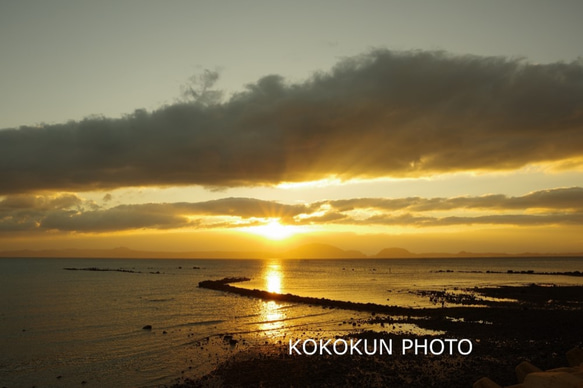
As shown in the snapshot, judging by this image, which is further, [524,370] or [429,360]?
[429,360]

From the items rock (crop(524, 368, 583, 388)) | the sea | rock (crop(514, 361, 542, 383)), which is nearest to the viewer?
rock (crop(524, 368, 583, 388))

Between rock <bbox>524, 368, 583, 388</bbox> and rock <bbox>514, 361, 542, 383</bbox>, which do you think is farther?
rock <bbox>514, 361, 542, 383</bbox>

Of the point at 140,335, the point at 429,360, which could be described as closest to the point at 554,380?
the point at 429,360

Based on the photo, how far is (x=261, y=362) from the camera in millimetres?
24312

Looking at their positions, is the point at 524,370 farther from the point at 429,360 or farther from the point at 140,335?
the point at 140,335

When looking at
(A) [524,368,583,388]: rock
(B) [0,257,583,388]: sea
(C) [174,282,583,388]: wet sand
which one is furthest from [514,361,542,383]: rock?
(B) [0,257,583,388]: sea

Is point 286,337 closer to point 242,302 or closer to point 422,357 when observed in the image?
point 422,357

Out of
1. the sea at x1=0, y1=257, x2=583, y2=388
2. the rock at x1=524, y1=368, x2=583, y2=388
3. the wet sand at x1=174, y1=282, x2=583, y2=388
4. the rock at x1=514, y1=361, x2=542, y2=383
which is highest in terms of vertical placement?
the rock at x1=524, y1=368, x2=583, y2=388

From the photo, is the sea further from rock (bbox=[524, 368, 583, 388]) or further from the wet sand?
rock (bbox=[524, 368, 583, 388])

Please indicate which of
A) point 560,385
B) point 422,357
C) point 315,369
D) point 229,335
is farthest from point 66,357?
point 560,385

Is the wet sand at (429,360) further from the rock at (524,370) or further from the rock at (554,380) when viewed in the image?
the rock at (554,380)

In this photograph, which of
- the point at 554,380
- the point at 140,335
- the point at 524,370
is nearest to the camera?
the point at 554,380

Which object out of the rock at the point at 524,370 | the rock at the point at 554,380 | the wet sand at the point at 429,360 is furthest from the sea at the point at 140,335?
the rock at the point at 554,380

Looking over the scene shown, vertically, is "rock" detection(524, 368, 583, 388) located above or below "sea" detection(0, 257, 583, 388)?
above
